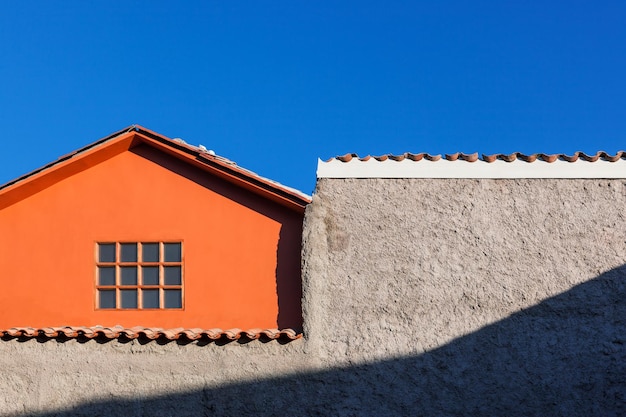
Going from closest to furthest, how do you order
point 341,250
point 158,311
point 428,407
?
point 428,407
point 341,250
point 158,311

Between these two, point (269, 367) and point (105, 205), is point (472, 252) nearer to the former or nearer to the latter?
point (269, 367)

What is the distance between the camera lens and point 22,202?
11.4m

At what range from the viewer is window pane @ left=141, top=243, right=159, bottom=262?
11.1 metres

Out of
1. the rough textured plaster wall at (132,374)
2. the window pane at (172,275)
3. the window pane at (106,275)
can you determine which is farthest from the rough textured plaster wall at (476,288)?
the window pane at (106,275)

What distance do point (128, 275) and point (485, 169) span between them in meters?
4.57

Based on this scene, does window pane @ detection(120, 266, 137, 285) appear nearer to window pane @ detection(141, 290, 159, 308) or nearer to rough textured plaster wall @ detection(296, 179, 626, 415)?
window pane @ detection(141, 290, 159, 308)

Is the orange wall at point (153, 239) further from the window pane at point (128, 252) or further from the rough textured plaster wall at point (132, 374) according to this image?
the rough textured plaster wall at point (132, 374)

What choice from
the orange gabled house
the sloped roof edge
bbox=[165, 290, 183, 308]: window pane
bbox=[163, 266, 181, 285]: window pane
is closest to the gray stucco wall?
the sloped roof edge

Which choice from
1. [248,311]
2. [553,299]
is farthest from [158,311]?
[553,299]

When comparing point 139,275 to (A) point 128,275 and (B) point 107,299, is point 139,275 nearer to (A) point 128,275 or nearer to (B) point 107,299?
(A) point 128,275

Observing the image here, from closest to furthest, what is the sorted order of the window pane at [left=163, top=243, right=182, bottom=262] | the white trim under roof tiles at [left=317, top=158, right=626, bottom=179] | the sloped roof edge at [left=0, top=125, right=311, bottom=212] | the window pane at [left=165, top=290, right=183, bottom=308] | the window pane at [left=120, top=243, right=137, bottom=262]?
the white trim under roof tiles at [left=317, top=158, right=626, bottom=179] → the sloped roof edge at [left=0, top=125, right=311, bottom=212] → the window pane at [left=165, top=290, right=183, bottom=308] → the window pane at [left=163, top=243, right=182, bottom=262] → the window pane at [left=120, top=243, right=137, bottom=262]

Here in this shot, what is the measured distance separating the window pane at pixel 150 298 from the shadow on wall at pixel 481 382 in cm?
163

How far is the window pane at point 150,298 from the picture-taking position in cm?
1097

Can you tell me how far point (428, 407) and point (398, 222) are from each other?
2.12 m
